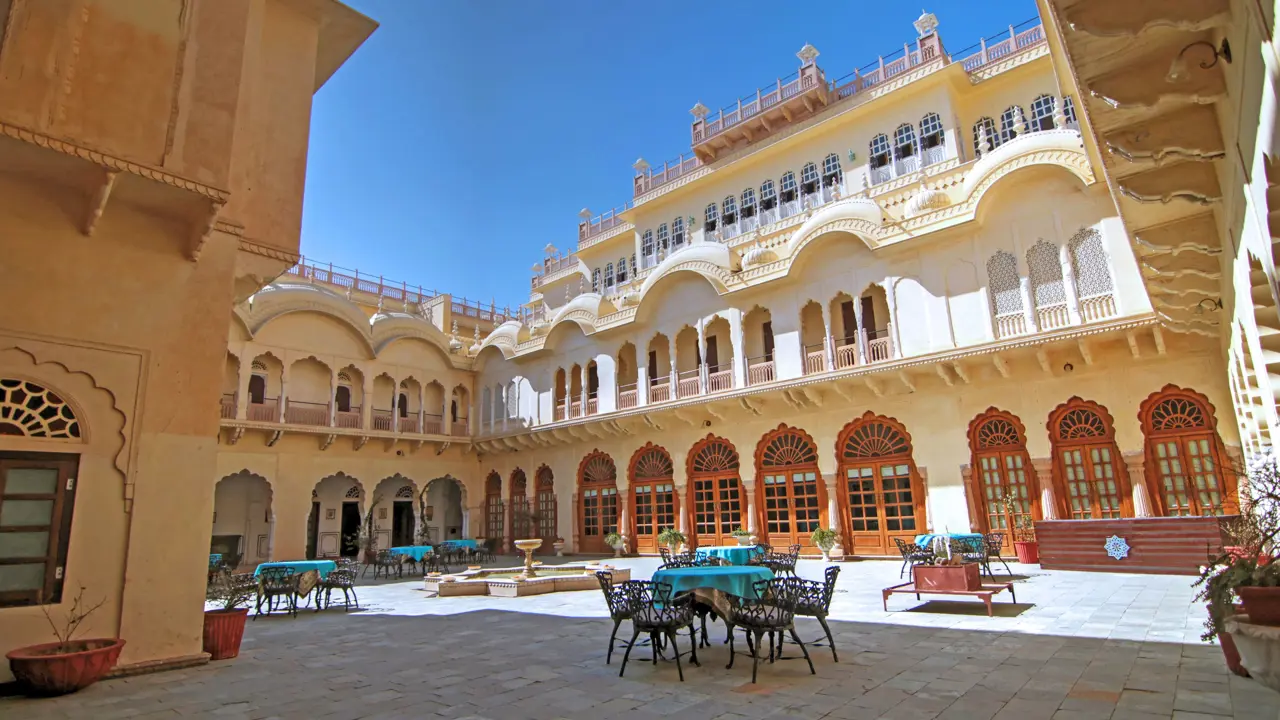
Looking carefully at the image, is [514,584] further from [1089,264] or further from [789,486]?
[1089,264]

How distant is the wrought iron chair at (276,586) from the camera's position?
31.5ft

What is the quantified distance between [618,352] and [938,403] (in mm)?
8838

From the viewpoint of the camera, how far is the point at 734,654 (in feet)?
19.5

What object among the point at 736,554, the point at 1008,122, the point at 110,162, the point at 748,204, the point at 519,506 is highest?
the point at 1008,122

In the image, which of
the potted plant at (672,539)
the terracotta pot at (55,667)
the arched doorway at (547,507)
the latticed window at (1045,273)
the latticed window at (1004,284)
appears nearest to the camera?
the terracotta pot at (55,667)

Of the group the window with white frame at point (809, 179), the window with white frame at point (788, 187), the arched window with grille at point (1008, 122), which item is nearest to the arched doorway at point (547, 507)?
the window with white frame at point (788, 187)

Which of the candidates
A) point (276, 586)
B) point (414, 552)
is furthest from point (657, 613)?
point (414, 552)

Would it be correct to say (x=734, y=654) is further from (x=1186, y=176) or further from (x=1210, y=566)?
(x=1186, y=176)

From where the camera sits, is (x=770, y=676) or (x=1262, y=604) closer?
(x=1262, y=604)

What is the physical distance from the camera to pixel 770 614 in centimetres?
561

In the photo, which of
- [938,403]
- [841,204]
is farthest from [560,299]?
[938,403]

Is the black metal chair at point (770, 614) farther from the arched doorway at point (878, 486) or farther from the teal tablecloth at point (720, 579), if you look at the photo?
the arched doorway at point (878, 486)

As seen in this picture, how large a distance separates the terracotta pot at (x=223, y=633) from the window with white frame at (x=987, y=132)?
17907mm

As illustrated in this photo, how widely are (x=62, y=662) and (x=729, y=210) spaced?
19.2 metres
